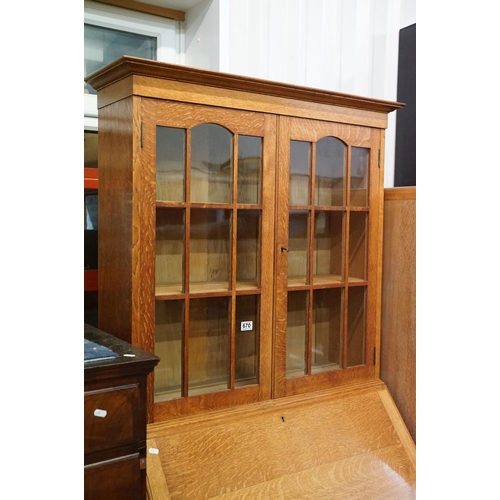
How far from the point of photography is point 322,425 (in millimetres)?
1811

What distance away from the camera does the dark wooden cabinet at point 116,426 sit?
1.18m

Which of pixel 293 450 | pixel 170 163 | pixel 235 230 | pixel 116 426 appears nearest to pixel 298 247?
pixel 235 230

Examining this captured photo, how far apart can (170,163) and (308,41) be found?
3.47 feet

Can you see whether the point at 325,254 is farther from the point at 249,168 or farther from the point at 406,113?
the point at 406,113

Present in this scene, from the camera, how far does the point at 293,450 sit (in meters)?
1.69

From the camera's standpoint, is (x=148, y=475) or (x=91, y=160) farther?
(x=91, y=160)

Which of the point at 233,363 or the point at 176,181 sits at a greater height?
the point at 176,181

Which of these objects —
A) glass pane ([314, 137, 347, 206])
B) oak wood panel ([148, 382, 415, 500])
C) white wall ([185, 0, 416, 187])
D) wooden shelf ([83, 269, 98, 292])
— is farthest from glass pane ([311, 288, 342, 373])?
white wall ([185, 0, 416, 187])

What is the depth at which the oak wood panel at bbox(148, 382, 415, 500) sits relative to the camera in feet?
5.03
